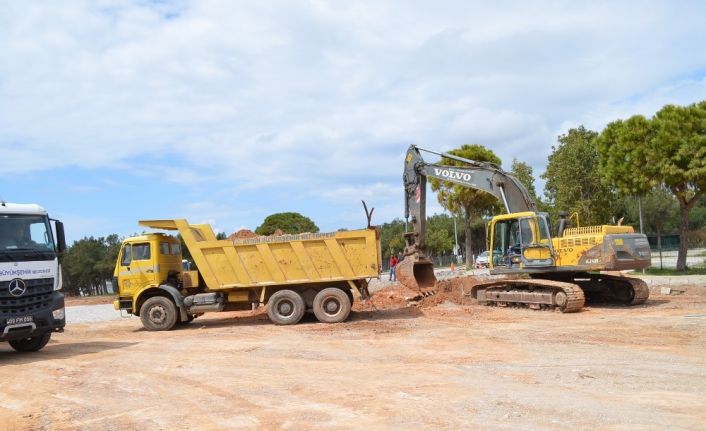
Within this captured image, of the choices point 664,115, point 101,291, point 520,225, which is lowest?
point 101,291

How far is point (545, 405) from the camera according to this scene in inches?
262

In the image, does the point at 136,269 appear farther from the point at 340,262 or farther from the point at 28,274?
the point at 340,262

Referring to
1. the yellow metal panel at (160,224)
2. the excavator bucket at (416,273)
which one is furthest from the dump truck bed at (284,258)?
the excavator bucket at (416,273)

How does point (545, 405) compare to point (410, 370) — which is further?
point (410, 370)

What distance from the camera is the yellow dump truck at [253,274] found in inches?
610

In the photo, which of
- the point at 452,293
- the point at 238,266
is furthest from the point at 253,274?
the point at 452,293

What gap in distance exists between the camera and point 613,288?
17.7 meters

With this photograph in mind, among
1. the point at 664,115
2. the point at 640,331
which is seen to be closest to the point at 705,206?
the point at 664,115

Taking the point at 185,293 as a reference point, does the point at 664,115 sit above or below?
above

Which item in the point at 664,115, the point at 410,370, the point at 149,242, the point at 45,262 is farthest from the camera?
the point at 664,115

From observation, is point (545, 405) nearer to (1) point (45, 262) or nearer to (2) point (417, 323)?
(2) point (417, 323)

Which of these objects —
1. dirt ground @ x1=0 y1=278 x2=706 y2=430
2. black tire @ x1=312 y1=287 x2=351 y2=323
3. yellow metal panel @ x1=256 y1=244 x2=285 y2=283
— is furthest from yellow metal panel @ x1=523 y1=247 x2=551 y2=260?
yellow metal panel @ x1=256 y1=244 x2=285 y2=283

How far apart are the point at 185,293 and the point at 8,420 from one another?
30.4 ft

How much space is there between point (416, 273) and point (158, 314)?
294 inches
